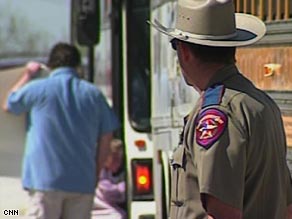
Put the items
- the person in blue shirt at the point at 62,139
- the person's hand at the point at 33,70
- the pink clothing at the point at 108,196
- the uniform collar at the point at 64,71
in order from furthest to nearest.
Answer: the person's hand at the point at 33,70 → the pink clothing at the point at 108,196 → the uniform collar at the point at 64,71 → the person in blue shirt at the point at 62,139

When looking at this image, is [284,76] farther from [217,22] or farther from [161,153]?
[161,153]

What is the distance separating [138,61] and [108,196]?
3.55 ft

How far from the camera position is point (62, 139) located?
7.23 meters

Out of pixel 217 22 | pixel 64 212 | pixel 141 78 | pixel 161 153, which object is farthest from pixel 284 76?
pixel 141 78

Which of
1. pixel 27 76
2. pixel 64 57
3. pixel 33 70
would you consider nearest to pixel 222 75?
pixel 64 57

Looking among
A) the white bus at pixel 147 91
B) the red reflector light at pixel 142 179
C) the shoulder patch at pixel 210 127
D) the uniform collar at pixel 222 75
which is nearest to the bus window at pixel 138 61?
the white bus at pixel 147 91

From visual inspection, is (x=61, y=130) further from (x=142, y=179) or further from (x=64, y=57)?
(x=142, y=179)

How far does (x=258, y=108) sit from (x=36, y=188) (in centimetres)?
416

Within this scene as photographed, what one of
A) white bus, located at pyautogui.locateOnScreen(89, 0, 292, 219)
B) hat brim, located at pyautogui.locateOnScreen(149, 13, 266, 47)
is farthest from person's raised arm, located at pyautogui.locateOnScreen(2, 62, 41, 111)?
hat brim, located at pyautogui.locateOnScreen(149, 13, 266, 47)

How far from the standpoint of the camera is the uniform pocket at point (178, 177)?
3.28 metres

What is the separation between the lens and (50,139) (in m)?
7.24

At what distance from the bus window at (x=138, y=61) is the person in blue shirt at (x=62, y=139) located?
0.76 meters

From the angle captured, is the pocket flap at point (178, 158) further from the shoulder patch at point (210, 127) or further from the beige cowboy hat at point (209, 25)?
the beige cowboy hat at point (209, 25)

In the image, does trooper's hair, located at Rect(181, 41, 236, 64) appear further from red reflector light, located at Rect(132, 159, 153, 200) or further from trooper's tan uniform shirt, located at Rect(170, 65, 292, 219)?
red reflector light, located at Rect(132, 159, 153, 200)
